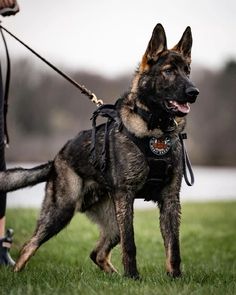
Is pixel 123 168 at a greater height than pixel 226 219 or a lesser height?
greater

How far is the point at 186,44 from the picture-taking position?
5.56 m

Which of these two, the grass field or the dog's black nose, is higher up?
the dog's black nose

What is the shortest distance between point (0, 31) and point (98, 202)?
2238mm

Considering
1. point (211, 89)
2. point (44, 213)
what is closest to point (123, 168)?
point (44, 213)

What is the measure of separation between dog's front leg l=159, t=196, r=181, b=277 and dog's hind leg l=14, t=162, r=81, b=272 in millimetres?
968

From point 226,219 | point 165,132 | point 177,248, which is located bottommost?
point 226,219

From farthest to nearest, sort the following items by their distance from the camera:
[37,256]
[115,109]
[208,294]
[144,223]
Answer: [144,223] < [37,256] < [115,109] < [208,294]

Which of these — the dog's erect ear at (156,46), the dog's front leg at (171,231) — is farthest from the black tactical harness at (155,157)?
the dog's erect ear at (156,46)

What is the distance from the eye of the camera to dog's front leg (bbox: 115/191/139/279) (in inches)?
211

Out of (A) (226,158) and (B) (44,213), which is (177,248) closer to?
(B) (44,213)

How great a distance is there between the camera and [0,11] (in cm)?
644

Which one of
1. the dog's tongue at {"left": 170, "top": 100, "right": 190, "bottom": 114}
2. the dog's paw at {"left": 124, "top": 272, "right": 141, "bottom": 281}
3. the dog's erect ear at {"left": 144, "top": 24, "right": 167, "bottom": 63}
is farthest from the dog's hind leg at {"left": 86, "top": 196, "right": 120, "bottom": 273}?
the dog's erect ear at {"left": 144, "top": 24, "right": 167, "bottom": 63}

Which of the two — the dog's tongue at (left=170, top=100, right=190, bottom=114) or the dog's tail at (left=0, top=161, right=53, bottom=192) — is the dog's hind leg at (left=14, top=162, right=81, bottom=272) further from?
the dog's tongue at (left=170, top=100, right=190, bottom=114)

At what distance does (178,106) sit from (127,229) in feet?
3.90
